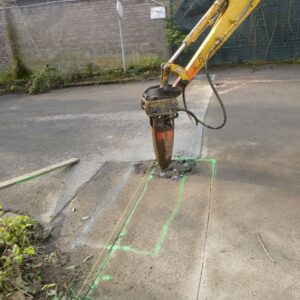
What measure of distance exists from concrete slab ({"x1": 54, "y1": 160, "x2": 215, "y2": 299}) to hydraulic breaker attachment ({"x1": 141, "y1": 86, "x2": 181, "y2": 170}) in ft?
1.64

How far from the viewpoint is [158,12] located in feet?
31.1

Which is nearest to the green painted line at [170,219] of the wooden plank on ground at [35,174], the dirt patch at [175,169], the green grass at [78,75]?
the dirt patch at [175,169]

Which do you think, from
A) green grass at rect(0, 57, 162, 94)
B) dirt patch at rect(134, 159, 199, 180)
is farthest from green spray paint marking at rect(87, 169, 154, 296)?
green grass at rect(0, 57, 162, 94)

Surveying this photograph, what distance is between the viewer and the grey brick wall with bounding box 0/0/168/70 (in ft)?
32.1

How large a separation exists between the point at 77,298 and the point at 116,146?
115 inches

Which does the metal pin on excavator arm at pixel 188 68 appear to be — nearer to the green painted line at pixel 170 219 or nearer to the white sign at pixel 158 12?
the green painted line at pixel 170 219

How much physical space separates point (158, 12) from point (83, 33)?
221 centimetres

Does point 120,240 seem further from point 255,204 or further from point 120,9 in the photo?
point 120,9

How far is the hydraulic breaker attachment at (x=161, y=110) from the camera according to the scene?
3760 mm

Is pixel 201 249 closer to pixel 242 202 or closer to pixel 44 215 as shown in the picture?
pixel 242 202

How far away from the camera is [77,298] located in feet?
8.70

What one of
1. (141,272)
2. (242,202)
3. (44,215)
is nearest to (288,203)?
(242,202)

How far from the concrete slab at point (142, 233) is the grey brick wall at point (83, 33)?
6.20 meters

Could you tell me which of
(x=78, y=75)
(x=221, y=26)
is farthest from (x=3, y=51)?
(x=221, y=26)
